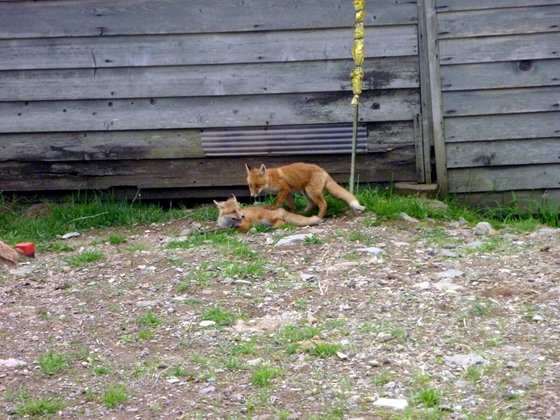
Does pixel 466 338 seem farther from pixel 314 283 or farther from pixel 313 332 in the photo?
pixel 314 283

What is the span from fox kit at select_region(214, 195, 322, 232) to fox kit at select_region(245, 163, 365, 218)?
7.2 inches

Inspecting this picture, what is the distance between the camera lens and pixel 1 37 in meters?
7.97

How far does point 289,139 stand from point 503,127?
216 centimetres

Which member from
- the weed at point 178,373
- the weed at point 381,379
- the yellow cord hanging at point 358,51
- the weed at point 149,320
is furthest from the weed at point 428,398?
the yellow cord hanging at point 358,51

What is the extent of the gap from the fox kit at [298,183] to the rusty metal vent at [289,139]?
2.11 feet

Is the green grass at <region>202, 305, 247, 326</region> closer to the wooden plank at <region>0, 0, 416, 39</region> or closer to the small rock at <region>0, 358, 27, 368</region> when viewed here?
the small rock at <region>0, 358, 27, 368</region>

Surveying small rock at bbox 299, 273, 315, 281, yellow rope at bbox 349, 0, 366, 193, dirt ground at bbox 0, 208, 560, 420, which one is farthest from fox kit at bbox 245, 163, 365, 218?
small rock at bbox 299, 273, 315, 281

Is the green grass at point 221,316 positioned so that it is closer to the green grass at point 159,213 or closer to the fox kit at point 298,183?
the green grass at point 159,213

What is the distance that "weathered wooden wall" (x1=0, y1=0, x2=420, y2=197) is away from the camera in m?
7.80

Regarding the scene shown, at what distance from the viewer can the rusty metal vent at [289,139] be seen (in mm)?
7988

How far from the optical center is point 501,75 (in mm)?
7828

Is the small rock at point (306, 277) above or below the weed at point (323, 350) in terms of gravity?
above

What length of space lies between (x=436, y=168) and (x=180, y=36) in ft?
9.55

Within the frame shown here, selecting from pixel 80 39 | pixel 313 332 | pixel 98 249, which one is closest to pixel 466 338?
pixel 313 332
